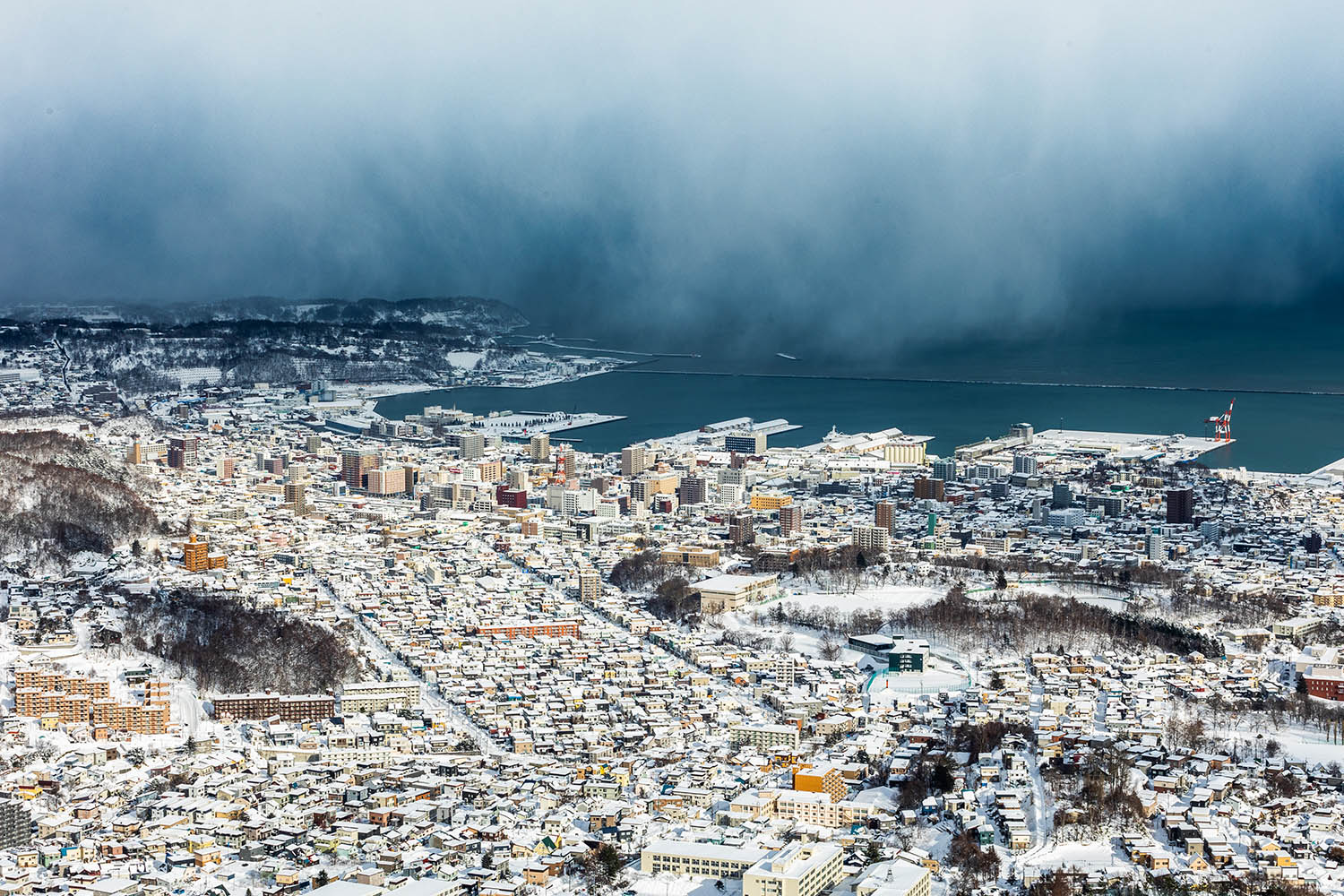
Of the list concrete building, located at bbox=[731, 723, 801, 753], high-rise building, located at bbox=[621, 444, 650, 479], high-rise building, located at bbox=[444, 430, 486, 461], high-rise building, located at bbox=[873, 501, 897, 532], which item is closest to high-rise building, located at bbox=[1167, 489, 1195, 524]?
high-rise building, located at bbox=[873, 501, 897, 532]

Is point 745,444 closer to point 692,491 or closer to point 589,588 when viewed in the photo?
point 692,491

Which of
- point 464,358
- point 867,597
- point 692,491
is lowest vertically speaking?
point 867,597

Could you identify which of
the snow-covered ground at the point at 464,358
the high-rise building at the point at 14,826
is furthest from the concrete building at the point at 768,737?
the snow-covered ground at the point at 464,358

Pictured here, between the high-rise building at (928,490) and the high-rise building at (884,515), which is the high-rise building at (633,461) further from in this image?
the high-rise building at (884,515)

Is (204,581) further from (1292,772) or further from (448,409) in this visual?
(448,409)

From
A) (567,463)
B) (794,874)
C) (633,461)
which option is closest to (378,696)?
(794,874)
